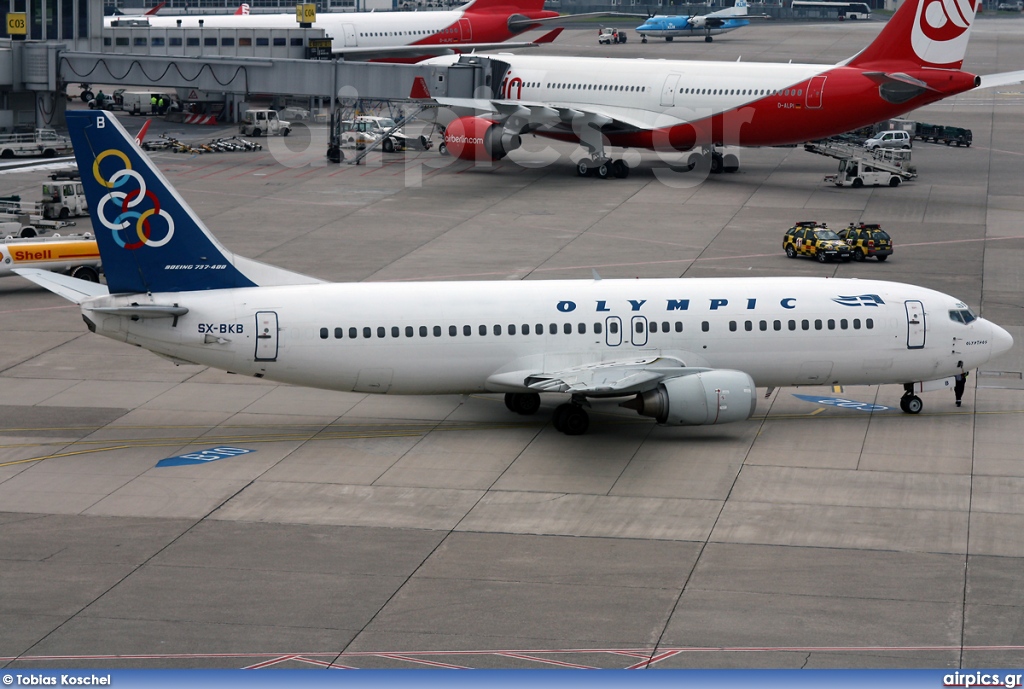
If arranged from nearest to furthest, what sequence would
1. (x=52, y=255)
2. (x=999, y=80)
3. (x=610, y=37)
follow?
(x=52, y=255) < (x=999, y=80) < (x=610, y=37)

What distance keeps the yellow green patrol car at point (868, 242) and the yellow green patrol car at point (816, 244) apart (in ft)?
1.27

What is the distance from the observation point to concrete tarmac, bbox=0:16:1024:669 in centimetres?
2473

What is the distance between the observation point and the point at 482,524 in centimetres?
3106

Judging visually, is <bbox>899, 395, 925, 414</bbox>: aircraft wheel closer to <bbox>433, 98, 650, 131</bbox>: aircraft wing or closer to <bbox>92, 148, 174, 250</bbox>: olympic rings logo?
<bbox>92, 148, 174, 250</bbox>: olympic rings logo

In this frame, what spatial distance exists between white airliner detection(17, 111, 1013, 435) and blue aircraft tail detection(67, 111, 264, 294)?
39 millimetres

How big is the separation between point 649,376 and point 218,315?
38.5 feet

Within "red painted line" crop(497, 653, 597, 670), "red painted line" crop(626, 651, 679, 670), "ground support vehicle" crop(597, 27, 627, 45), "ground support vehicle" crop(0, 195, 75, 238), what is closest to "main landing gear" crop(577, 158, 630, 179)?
"ground support vehicle" crop(0, 195, 75, 238)

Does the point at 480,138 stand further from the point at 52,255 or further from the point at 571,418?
the point at 571,418

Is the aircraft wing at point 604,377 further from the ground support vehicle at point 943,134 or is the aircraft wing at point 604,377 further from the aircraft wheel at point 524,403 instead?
the ground support vehicle at point 943,134

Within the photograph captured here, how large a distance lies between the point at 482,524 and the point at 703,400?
8078 mm

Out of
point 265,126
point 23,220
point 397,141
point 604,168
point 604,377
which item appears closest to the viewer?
point 604,377

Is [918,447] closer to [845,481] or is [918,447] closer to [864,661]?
[845,481]

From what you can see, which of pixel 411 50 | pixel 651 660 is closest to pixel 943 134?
pixel 411 50

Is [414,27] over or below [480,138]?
over
